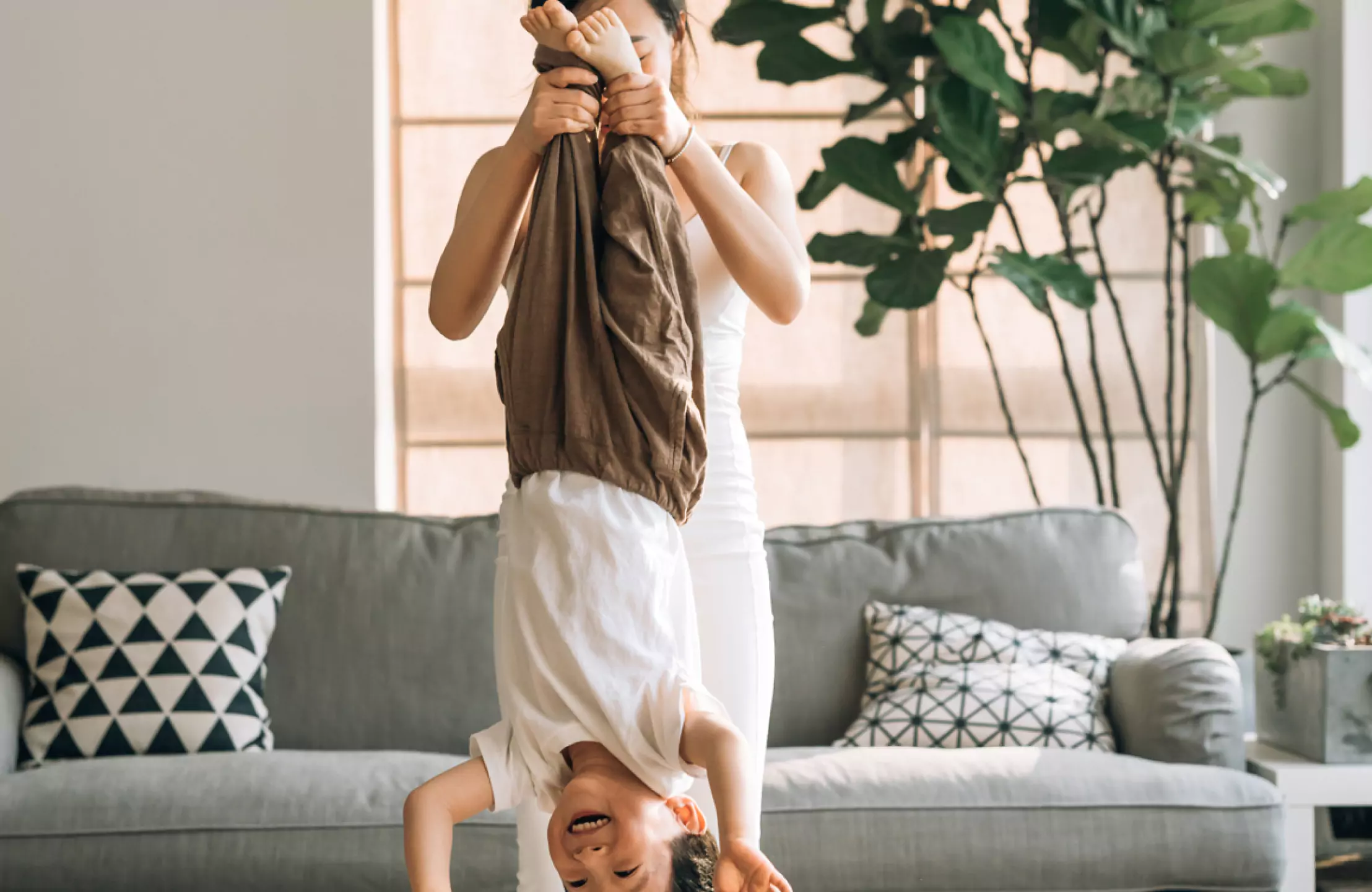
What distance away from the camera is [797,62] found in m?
2.93

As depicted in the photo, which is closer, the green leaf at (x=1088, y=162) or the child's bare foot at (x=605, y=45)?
the child's bare foot at (x=605, y=45)

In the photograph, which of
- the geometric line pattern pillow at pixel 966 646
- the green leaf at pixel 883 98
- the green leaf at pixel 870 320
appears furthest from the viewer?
the green leaf at pixel 870 320

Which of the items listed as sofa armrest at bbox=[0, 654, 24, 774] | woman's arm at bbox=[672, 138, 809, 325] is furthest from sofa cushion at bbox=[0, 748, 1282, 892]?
woman's arm at bbox=[672, 138, 809, 325]

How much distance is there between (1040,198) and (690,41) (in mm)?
2483

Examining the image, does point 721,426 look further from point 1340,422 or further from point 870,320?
point 1340,422

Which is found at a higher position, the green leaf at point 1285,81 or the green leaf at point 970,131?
the green leaf at point 1285,81

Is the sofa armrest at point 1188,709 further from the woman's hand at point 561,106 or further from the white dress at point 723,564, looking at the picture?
the woman's hand at point 561,106

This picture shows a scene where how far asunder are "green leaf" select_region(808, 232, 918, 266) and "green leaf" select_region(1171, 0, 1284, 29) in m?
0.73

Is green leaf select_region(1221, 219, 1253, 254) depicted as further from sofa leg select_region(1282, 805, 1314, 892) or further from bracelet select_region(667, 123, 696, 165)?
bracelet select_region(667, 123, 696, 165)

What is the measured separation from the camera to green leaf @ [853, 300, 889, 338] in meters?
3.12

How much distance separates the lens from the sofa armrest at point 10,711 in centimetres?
234

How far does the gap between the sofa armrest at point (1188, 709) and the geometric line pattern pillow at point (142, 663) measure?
1699mm

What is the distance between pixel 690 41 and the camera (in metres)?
1.27

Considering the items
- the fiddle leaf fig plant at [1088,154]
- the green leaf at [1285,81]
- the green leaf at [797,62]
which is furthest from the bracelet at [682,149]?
the green leaf at [1285,81]
